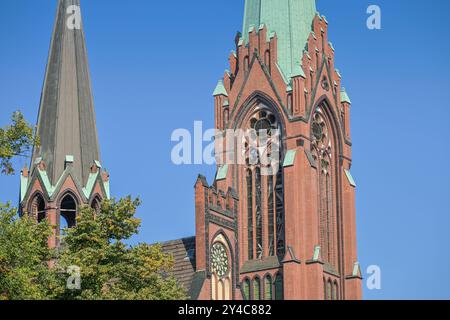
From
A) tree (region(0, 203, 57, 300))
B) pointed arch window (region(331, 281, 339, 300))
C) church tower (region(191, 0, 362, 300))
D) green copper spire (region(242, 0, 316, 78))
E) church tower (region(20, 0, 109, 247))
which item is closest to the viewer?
tree (region(0, 203, 57, 300))

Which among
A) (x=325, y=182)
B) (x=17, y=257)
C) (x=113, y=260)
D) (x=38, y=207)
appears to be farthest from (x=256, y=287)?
(x=17, y=257)

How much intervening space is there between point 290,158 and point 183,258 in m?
15.2

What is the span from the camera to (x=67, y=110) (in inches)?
3091

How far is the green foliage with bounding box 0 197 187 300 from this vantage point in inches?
2197

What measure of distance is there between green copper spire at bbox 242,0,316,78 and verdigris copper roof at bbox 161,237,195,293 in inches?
752

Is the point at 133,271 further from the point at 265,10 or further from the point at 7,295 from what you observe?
the point at 265,10

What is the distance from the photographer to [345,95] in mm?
95125

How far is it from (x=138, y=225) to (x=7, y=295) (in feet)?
34.4

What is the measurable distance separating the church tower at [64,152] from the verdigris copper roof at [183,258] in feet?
17.1

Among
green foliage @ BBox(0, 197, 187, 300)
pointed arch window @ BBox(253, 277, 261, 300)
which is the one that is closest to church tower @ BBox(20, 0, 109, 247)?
pointed arch window @ BBox(253, 277, 261, 300)

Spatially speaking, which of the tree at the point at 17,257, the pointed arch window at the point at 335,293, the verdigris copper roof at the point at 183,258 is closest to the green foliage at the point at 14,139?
the tree at the point at 17,257

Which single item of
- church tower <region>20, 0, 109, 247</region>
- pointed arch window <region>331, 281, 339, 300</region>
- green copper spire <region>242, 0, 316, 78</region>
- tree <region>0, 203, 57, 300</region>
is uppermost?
green copper spire <region>242, 0, 316, 78</region>

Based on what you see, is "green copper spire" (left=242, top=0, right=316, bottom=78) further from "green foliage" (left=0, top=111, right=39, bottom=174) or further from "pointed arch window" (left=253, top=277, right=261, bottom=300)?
"green foliage" (left=0, top=111, right=39, bottom=174)
